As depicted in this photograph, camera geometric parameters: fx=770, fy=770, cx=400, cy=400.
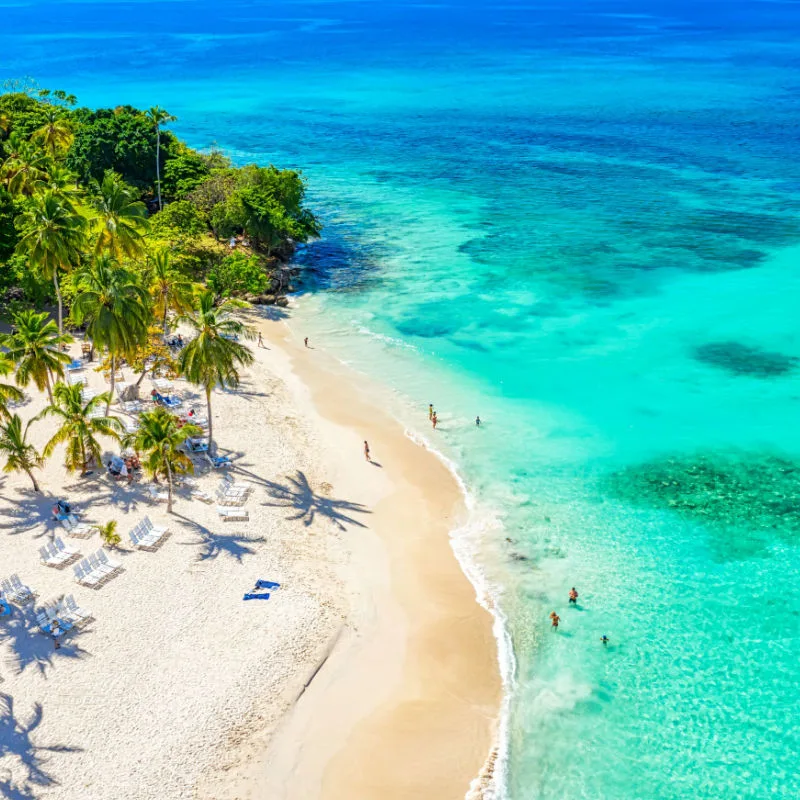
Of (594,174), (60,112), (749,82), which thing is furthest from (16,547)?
(749,82)

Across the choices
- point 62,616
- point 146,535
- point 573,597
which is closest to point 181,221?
point 146,535

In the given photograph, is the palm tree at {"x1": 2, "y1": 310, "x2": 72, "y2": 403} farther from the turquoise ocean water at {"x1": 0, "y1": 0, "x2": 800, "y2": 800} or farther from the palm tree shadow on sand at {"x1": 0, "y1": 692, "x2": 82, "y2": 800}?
the turquoise ocean water at {"x1": 0, "y1": 0, "x2": 800, "y2": 800}

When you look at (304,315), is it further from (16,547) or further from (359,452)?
(16,547)

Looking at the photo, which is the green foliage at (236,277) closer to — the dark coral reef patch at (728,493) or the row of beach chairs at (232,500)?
the row of beach chairs at (232,500)

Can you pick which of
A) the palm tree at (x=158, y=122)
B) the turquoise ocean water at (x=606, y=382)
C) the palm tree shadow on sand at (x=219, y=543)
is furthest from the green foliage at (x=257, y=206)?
the palm tree shadow on sand at (x=219, y=543)

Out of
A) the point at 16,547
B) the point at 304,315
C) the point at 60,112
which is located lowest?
the point at 16,547

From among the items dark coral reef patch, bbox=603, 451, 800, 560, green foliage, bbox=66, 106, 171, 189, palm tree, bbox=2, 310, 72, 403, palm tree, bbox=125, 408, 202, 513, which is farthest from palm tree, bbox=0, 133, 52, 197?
dark coral reef patch, bbox=603, 451, 800, 560

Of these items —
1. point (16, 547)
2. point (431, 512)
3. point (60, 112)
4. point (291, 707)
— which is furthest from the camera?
point (60, 112)

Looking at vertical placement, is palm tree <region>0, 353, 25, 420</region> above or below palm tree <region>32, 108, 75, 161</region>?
below
